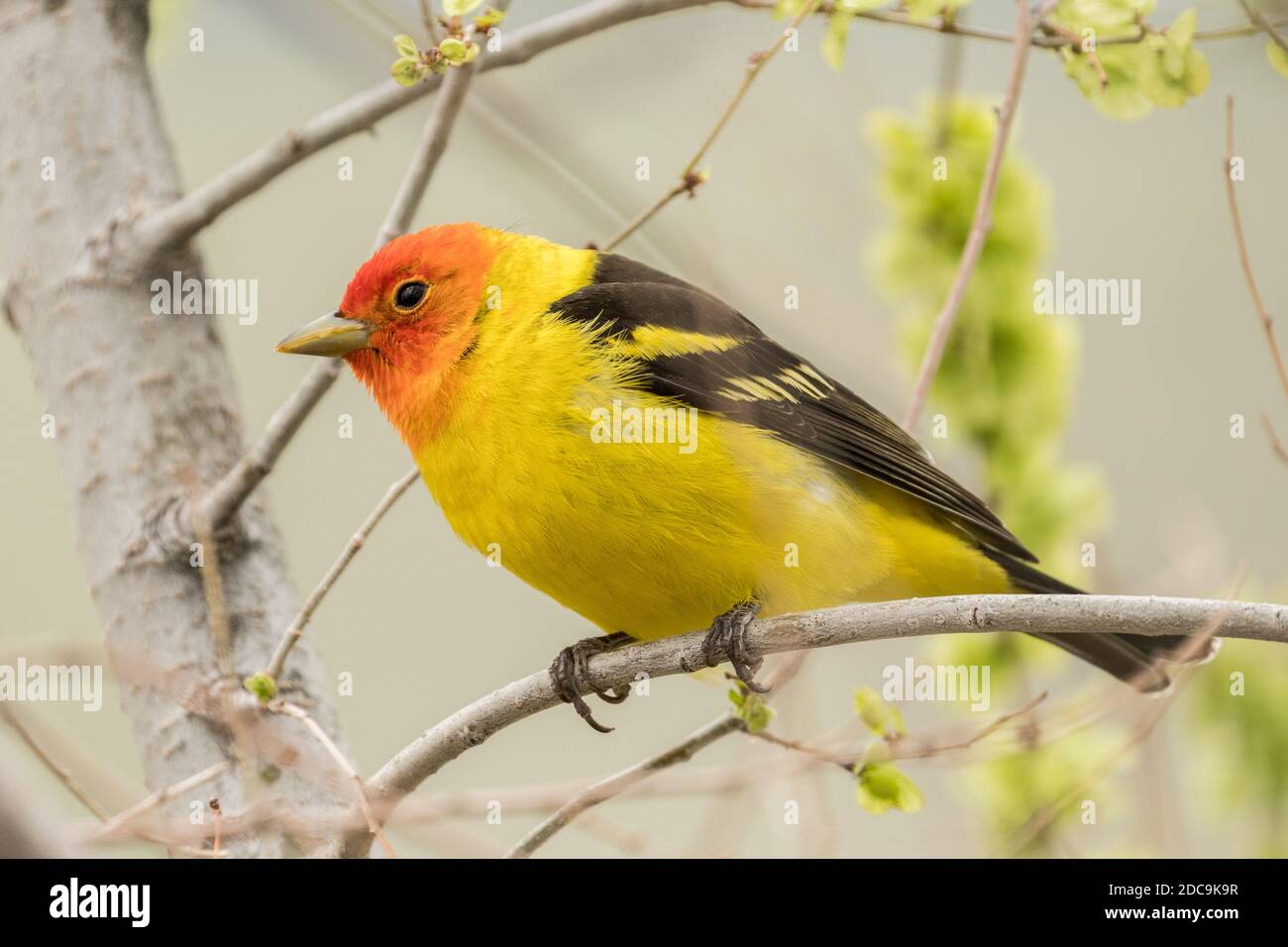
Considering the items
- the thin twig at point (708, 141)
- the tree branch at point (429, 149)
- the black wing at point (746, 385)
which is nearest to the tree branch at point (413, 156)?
the tree branch at point (429, 149)

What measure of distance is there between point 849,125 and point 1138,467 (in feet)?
4.51

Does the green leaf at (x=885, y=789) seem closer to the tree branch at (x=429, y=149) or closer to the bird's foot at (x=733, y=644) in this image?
the bird's foot at (x=733, y=644)

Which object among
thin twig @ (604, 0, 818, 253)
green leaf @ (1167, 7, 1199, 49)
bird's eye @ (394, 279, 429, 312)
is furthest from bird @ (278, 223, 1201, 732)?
green leaf @ (1167, 7, 1199, 49)

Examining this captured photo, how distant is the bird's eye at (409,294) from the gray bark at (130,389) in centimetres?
49

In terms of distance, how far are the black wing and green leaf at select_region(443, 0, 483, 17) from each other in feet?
3.00

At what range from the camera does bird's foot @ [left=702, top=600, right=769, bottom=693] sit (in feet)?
9.93

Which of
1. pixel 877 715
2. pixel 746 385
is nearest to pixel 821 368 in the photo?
pixel 746 385

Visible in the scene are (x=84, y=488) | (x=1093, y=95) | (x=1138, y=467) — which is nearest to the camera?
(x=1093, y=95)

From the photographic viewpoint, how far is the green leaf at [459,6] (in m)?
2.69

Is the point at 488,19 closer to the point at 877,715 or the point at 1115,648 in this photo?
the point at 877,715

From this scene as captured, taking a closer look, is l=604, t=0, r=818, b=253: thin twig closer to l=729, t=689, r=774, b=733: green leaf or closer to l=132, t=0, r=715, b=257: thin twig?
l=132, t=0, r=715, b=257: thin twig
